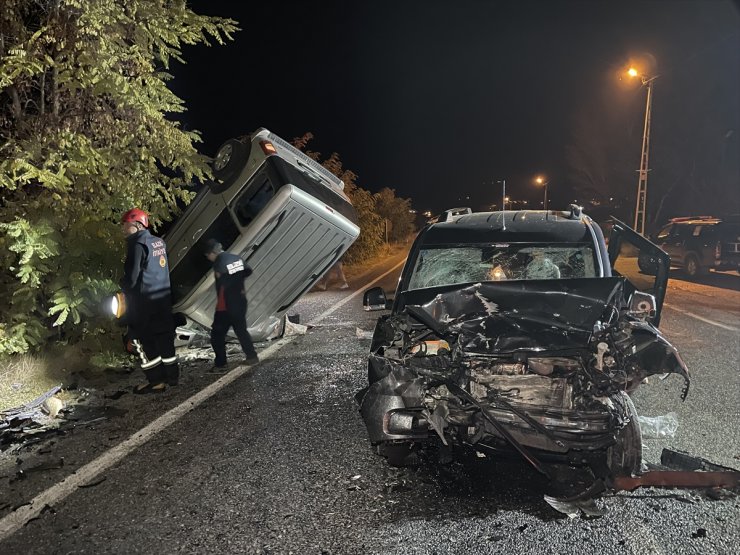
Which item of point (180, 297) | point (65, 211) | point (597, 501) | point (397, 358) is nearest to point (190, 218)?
point (180, 297)

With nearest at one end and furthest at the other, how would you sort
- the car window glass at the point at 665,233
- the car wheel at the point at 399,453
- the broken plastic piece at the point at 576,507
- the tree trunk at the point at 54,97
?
the broken plastic piece at the point at 576,507 < the car wheel at the point at 399,453 < the tree trunk at the point at 54,97 < the car window glass at the point at 665,233

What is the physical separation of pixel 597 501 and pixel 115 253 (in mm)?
5760

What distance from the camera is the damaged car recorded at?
10.8ft

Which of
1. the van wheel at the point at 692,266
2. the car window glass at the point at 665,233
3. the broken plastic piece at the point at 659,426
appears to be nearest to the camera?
the broken plastic piece at the point at 659,426

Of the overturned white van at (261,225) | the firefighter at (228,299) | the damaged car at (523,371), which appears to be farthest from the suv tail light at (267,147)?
the damaged car at (523,371)

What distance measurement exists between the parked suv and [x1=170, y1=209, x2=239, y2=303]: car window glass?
14083 mm

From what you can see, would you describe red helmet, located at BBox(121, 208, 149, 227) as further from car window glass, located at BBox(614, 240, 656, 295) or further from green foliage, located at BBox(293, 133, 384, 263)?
green foliage, located at BBox(293, 133, 384, 263)

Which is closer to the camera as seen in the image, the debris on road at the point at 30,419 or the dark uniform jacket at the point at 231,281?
the debris on road at the point at 30,419

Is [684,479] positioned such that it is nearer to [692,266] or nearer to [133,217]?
[133,217]

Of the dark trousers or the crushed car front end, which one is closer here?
the crushed car front end

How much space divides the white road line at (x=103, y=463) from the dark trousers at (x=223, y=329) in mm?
310

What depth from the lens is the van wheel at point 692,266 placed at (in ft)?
50.8

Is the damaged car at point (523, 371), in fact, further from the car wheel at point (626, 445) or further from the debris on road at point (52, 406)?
the debris on road at point (52, 406)

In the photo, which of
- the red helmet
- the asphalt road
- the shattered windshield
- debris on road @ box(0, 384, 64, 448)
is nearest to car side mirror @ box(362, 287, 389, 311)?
the shattered windshield
